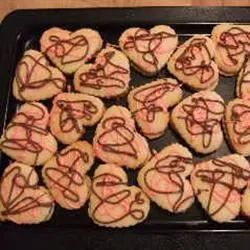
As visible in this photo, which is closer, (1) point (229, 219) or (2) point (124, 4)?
(1) point (229, 219)

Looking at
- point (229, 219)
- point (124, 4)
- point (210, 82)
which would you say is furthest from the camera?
point (124, 4)

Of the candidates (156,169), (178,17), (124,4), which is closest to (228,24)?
(178,17)

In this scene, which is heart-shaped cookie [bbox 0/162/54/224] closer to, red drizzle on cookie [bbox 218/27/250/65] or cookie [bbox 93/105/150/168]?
cookie [bbox 93/105/150/168]

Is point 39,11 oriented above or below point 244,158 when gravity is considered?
above

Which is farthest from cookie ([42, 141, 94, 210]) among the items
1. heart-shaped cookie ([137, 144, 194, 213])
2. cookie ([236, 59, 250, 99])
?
cookie ([236, 59, 250, 99])

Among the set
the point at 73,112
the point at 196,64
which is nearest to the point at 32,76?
the point at 73,112

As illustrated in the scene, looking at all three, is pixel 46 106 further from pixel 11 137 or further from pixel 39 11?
pixel 39 11

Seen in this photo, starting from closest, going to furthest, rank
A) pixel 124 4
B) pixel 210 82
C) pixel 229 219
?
pixel 229 219
pixel 210 82
pixel 124 4

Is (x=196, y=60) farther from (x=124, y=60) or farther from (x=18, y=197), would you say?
(x=18, y=197)
